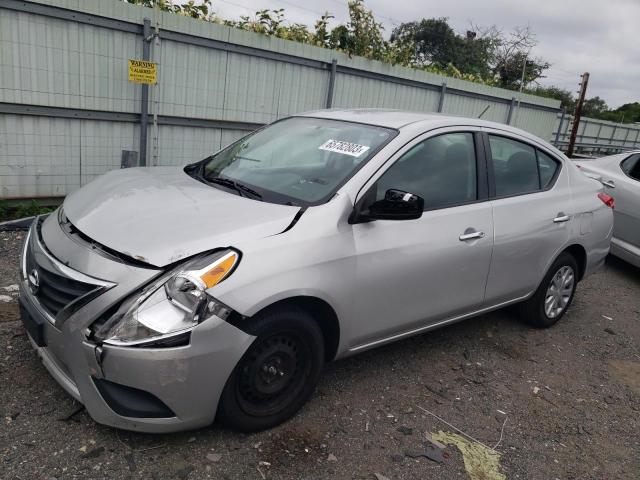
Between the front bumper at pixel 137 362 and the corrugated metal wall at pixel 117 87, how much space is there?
392 cm

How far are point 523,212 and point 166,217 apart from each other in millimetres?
2652

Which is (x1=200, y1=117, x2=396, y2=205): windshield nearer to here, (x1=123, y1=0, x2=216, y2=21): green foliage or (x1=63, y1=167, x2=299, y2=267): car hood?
(x1=63, y1=167, x2=299, y2=267): car hood

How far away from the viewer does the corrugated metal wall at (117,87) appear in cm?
564

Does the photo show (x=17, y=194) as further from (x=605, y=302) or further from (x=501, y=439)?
(x=605, y=302)

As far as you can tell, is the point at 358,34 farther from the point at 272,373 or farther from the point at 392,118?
the point at 272,373

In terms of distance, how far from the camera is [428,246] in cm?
329

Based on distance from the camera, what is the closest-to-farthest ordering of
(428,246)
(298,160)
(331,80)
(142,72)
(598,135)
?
(428,246)
(298,160)
(142,72)
(331,80)
(598,135)

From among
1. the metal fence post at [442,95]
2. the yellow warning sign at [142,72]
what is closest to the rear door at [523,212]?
the yellow warning sign at [142,72]

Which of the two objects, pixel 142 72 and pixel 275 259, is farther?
pixel 142 72

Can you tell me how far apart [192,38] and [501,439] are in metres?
5.89

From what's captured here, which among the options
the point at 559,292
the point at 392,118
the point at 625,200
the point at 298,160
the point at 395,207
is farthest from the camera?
the point at 625,200


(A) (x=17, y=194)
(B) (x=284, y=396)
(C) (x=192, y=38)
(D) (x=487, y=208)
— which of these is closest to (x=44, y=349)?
(B) (x=284, y=396)

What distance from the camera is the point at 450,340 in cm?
426

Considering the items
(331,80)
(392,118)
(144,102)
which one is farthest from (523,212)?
(331,80)
